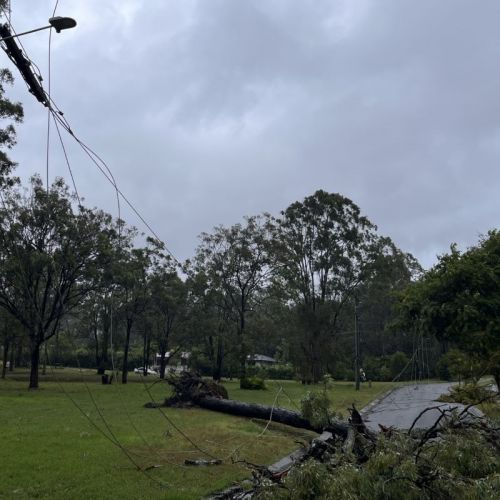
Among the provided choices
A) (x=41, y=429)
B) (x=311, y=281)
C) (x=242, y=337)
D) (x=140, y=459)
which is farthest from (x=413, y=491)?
(x=311, y=281)

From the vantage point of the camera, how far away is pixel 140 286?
41.2 meters

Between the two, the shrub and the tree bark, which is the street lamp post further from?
the shrub

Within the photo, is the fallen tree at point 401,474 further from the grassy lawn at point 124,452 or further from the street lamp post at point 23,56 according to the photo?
the street lamp post at point 23,56

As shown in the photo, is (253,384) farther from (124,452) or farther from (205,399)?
(124,452)

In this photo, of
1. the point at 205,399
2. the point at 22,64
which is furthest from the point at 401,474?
the point at 205,399

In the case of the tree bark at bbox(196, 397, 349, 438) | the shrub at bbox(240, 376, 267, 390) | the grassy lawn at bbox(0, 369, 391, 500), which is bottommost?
the grassy lawn at bbox(0, 369, 391, 500)

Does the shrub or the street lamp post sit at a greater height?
the street lamp post

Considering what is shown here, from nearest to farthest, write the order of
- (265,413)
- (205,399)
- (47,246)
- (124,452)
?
(124,452) < (265,413) < (205,399) < (47,246)

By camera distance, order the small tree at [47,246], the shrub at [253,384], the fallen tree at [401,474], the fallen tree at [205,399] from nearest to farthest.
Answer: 1. the fallen tree at [401,474]
2. the fallen tree at [205,399]
3. the small tree at [47,246]
4. the shrub at [253,384]

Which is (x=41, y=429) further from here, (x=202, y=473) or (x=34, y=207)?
(x=34, y=207)

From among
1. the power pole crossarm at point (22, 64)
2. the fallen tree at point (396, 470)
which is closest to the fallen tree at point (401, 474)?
the fallen tree at point (396, 470)

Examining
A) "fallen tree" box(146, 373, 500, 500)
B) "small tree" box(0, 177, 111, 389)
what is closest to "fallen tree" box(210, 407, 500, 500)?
"fallen tree" box(146, 373, 500, 500)

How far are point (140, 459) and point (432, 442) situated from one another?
5210mm

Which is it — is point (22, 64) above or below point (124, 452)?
above
